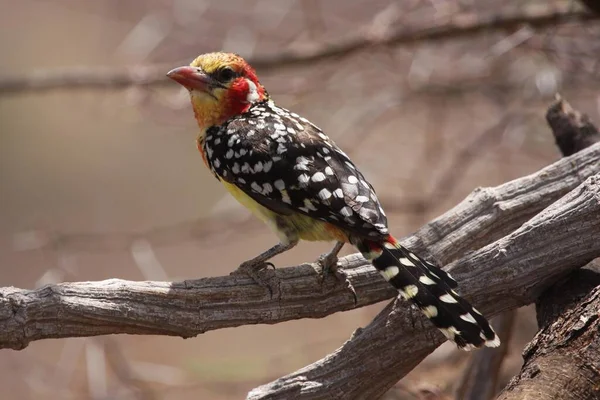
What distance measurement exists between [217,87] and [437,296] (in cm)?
131

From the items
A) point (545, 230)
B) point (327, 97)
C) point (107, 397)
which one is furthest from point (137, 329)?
point (327, 97)

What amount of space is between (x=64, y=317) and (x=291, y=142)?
3.49ft

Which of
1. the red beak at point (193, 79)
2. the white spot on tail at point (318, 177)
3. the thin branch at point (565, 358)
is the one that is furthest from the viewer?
the red beak at point (193, 79)

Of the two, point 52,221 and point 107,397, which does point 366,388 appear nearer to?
point 107,397

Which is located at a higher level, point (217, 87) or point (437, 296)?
point (217, 87)

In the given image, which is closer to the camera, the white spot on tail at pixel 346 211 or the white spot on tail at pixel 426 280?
the white spot on tail at pixel 426 280

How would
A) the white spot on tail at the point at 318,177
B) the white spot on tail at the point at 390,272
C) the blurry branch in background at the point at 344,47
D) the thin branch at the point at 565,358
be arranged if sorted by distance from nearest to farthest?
the thin branch at the point at 565,358 → the white spot on tail at the point at 390,272 → the white spot on tail at the point at 318,177 → the blurry branch in background at the point at 344,47

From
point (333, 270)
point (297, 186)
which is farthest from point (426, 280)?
point (297, 186)

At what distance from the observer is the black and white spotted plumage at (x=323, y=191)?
2454 mm

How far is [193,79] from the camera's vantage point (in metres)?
3.28

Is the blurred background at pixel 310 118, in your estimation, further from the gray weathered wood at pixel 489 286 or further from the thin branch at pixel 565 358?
the thin branch at pixel 565 358

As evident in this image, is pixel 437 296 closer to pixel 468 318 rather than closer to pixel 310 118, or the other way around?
pixel 468 318

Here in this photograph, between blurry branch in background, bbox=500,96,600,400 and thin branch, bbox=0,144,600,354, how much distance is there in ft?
0.30

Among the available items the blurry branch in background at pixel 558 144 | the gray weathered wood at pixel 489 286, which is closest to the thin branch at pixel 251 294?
the gray weathered wood at pixel 489 286
